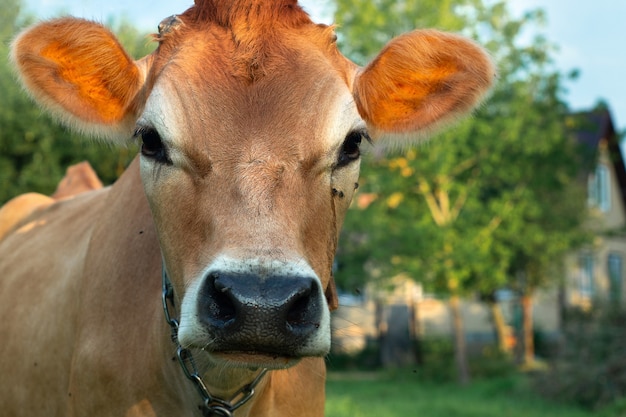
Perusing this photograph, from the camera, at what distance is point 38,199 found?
19.8 feet

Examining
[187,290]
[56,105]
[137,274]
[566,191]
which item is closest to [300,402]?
[137,274]

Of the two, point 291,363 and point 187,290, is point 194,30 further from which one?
point 291,363

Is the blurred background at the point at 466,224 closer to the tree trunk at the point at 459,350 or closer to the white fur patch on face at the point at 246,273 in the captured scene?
the tree trunk at the point at 459,350

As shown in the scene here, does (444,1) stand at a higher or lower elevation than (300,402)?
higher

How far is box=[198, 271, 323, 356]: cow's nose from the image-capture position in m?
2.41

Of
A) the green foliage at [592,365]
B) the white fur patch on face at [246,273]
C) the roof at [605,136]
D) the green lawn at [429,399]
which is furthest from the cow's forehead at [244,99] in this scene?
the roof at [605,136]

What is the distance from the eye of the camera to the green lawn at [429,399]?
12867 millimetres

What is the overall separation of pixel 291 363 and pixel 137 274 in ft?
3.74

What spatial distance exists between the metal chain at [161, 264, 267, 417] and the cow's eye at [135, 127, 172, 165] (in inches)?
18.7

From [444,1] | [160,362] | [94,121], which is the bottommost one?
[160,362]

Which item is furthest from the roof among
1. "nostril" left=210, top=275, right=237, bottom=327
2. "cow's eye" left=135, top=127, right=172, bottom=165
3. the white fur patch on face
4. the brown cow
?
"nostril" left=210, top=275, right=237, bottom=327

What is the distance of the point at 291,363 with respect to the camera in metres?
2.65

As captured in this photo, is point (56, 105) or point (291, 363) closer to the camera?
point (291, 363)

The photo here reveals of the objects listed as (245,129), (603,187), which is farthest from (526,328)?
(245,129)
